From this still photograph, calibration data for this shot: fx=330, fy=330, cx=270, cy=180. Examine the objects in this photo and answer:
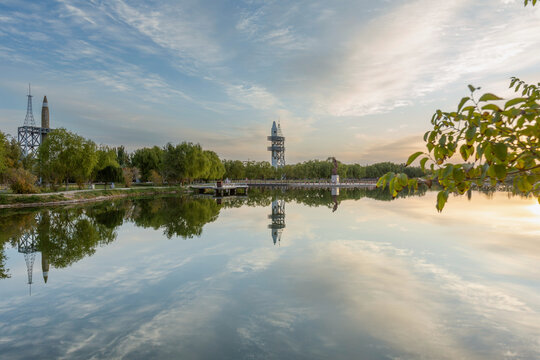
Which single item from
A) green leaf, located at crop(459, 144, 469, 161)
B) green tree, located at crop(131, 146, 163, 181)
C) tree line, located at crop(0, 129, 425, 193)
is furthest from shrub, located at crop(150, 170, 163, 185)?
green leaf, located at crop(459, 144, 469, 161)

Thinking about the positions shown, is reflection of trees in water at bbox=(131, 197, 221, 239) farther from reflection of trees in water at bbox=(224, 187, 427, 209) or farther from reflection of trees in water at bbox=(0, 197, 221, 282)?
reflection of trees in water at bbox=(224, 187, 427, 209)

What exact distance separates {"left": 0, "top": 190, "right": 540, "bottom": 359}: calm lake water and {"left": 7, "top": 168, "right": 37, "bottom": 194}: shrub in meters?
18.7

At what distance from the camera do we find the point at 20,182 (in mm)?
33719

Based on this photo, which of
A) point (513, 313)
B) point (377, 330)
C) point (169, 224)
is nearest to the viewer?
point (377, 330)

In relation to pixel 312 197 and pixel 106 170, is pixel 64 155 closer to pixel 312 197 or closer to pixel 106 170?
pixel 106 170

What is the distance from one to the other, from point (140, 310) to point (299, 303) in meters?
4.02

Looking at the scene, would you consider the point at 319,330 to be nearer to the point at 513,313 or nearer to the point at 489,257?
the point at 513,313

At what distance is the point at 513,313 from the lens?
792 cm

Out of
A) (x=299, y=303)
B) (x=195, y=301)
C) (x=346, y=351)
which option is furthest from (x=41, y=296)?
(x=346, y=351)

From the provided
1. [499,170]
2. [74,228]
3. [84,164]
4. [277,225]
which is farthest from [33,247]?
[84,164]

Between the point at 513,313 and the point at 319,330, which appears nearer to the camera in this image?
the point at 319,330

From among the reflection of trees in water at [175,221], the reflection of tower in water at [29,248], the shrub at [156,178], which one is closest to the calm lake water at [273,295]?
the reflection of tower in water at [29,248]

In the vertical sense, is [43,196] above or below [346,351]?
above

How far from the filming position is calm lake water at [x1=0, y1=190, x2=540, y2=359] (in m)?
6.50
